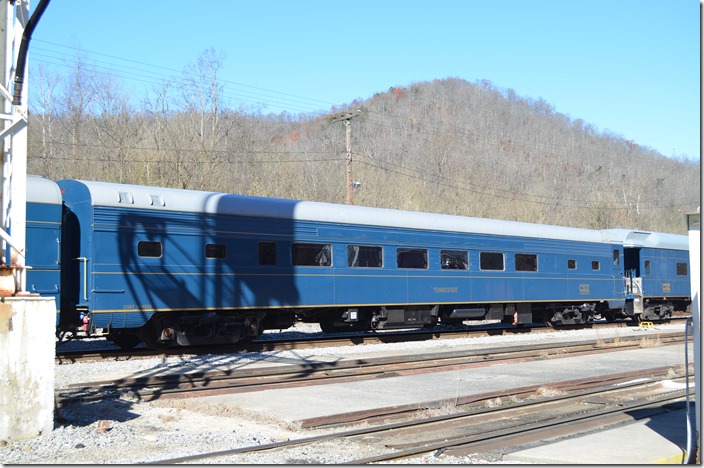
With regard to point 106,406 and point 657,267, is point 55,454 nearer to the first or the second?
point 106,406

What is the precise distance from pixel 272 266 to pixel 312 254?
1285 mm

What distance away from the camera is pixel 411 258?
68.2ft

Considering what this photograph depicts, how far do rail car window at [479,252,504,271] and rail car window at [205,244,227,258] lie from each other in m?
9.25

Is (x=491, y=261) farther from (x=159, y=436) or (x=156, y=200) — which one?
(x=159, y=436)

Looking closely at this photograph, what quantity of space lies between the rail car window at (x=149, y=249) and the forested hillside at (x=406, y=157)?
20.8 meters

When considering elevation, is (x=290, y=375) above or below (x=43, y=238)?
below

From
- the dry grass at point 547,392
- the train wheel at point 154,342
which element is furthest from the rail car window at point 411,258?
the dry grass at point 547,392

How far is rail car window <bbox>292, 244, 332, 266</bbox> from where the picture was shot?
1805cm

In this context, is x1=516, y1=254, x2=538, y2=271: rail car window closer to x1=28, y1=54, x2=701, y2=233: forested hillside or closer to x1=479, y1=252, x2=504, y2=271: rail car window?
x1=479, y1=252, x2=504, y2=271: rail car window

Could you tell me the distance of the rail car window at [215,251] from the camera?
16.4 metres

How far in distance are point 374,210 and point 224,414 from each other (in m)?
11.1

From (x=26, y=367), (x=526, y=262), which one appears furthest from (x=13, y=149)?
(x=526, y=262)

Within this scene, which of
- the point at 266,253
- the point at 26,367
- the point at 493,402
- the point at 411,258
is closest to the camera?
the point at 26,367

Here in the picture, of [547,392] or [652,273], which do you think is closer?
[547,392]
